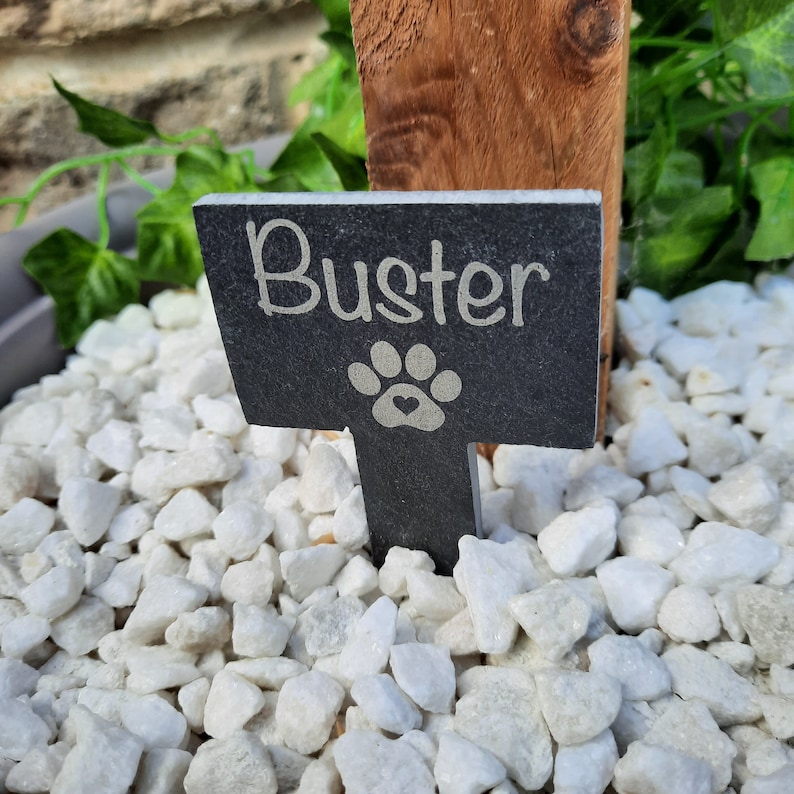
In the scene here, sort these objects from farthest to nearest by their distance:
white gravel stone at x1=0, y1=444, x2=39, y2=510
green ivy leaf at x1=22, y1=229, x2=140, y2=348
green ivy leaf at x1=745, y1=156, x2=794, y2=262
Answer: green ivy leaf at x1=22, y1=229, x2=140, y2=348 → green ivy leaf at x1=745, y1=156, x2=794, y2=262 → white gravel stone at x1=0, y1=444, x2=39, y2=510

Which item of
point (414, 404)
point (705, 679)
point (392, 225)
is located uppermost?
point (392, 225)

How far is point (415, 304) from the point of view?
62cm

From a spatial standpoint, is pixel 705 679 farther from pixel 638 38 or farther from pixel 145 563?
pixel 638 38

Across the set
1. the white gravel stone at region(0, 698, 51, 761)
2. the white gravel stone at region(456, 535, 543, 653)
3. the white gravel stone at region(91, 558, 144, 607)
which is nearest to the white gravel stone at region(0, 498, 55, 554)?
the white gravel stone at region(91, 558, 144, 607)

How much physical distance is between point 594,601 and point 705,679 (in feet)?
0.36

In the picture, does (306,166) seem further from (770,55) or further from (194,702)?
(194,702)

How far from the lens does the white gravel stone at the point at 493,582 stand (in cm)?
67

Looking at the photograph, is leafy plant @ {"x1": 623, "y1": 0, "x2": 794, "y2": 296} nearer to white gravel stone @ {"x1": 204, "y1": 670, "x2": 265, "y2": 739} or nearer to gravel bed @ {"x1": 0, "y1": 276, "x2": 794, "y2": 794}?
gravel bed @ {"x1": 0, "y1": 276, "x2": 794, "y2": 794}

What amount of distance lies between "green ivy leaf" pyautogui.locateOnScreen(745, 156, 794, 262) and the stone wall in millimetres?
808

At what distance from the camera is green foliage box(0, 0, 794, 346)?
97cm

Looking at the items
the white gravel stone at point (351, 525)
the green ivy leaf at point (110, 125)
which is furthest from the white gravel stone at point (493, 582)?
the green ivy leaf at point (110, 125)

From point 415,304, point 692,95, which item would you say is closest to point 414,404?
point 415,304

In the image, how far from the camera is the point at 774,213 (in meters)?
1.01

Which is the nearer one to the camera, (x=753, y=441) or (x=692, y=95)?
(x=753, y=441)
